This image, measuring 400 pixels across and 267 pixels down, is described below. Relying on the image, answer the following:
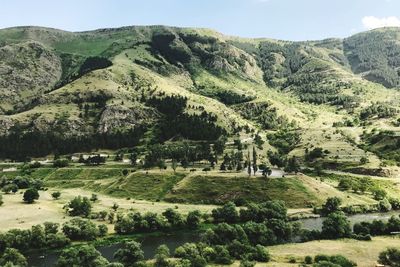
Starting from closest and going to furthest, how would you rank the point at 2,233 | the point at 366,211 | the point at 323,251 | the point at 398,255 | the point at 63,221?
1. the point at 398,255
2. the point at 323,251
3. the point at 2,233
4. the point at 63,221
5. the point at 366,211

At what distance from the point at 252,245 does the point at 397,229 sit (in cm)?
5258

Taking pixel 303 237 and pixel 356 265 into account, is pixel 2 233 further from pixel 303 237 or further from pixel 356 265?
pixel 356 265

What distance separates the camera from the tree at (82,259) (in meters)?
120

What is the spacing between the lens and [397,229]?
15750 centimetres

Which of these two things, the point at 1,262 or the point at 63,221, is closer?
the point at 1,262

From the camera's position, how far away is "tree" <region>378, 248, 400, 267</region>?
121 metres

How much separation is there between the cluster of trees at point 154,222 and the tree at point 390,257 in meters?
70.2

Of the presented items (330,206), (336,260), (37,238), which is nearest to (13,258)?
(37,238)

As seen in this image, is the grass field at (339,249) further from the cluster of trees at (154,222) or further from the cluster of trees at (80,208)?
the cluster of trees at (80,208)

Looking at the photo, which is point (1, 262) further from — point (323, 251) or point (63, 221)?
point (323, 251)

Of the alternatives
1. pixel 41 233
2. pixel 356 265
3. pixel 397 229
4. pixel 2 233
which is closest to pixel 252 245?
pixel 356 265

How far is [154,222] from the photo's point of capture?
171000mm

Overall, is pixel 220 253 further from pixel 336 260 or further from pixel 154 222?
pixel 154 222

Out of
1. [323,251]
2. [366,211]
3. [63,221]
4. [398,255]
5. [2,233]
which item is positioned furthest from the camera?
[366,211]
